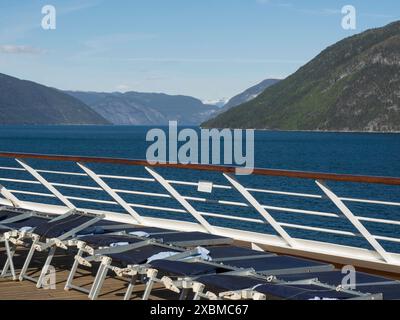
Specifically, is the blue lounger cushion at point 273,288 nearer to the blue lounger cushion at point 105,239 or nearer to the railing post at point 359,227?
the blue lounger cushion at point 105,239

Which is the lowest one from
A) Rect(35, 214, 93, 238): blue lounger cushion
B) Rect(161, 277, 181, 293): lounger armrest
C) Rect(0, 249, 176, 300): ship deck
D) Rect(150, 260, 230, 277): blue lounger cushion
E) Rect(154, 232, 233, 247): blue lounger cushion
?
Rect(0, 249, 176, 300): ship deck

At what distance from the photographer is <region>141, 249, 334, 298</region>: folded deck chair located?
3.55 metres

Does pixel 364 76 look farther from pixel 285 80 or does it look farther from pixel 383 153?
pixel 383 153

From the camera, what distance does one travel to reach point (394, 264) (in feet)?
14.9

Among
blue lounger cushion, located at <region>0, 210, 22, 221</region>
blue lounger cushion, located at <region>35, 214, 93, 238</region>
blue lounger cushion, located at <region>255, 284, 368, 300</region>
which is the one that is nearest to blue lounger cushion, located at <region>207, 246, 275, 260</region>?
blue lounger cushion, located at <region>255, 284, 368, 300</region>

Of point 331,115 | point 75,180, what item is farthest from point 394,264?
point 331,115

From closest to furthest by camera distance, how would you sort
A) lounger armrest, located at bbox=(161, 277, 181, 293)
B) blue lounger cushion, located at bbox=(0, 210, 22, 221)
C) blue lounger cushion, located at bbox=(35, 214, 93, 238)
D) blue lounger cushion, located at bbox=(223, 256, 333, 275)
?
1. lounger armrest, located at bbox=(161, 277, 181, 293)
2. blue lounger cushion, located at bbox=(223, 256, 333, 275)
3. blue lounger cushion, located at bbox=(35, 214, 93, 238)
4. blue lounger cushion, located at bbox=(0, 210, 22, 221)

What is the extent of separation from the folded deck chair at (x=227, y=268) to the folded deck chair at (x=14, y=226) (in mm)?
1322

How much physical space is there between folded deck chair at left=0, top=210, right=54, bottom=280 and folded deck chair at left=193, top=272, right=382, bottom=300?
5.55ft

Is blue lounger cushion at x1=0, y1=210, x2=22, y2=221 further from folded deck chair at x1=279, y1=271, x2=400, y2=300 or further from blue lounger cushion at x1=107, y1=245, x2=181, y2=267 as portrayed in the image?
folded deck chair at x1=279, y1=271, x2=400, y2=300

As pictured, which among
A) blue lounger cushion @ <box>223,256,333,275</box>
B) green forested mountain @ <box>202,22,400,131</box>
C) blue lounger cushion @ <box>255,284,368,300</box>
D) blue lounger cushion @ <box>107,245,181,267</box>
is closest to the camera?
blue lounger cushion @ <box>255,284,368,300</box>

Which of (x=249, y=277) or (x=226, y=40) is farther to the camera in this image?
(x=226, y=40)

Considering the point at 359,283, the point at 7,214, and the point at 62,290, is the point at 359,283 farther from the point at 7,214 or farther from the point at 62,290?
the point at 7,214
